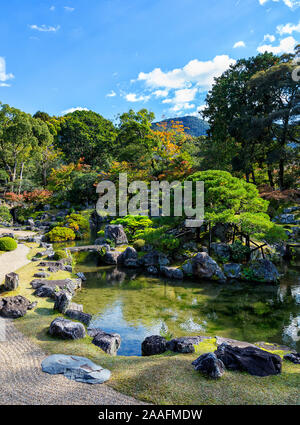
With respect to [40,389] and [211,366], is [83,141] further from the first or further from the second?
[211,366]

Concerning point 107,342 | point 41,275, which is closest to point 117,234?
point 41,275

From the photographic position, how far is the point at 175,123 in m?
31.5

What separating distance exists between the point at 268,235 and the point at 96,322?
26.9 ft

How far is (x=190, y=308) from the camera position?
938cm

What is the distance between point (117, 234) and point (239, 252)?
801 cm

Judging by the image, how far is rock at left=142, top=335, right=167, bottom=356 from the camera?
19.8ft

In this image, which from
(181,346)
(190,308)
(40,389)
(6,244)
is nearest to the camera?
(40,389)

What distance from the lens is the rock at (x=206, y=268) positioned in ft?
40.0

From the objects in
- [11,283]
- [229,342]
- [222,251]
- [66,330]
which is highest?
[222,251]

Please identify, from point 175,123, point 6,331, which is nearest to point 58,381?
point 6,331

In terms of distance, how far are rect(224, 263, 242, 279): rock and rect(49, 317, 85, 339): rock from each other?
795 centimetres

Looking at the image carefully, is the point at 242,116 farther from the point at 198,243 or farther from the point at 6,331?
the point at 6,331

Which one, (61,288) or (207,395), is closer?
(207,395)

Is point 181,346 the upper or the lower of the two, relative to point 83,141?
lower
